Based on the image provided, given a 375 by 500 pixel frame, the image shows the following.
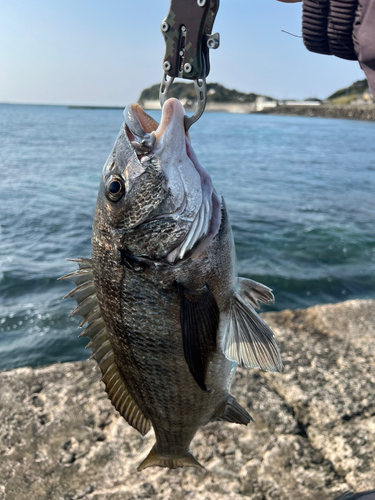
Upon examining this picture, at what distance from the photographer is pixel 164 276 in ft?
6.86

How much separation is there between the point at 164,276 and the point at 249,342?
2.05ft

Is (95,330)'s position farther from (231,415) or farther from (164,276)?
(231,415)

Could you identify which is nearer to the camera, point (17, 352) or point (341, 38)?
point (341, 38)

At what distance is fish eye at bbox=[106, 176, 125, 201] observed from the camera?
2.13 m

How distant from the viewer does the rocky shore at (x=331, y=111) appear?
88.4m

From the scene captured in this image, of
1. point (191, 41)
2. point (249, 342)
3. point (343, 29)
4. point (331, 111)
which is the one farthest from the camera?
point (331, 111)

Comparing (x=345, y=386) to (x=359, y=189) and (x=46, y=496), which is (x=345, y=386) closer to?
(x=46, y=496)

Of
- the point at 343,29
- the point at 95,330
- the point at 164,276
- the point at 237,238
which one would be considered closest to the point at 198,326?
the point at 164,276

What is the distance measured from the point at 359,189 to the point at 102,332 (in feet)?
62.4

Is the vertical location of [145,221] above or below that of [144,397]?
above

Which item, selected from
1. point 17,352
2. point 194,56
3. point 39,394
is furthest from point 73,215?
point 194,56

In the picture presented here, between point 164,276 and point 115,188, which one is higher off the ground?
point 115,188

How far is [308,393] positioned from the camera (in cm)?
367

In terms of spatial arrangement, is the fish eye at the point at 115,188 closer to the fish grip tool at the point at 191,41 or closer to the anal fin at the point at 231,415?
the fish grip tool at the point at 191,41
